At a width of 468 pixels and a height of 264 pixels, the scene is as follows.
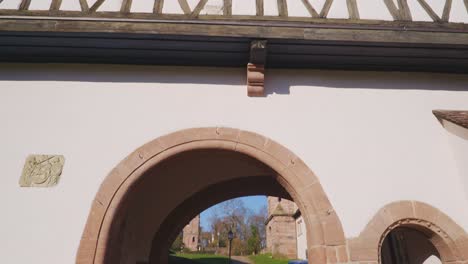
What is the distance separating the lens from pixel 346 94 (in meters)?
4.14

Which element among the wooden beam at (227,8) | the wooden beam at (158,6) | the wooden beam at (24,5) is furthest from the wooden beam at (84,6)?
Answer: the wooden beam at (227,8)

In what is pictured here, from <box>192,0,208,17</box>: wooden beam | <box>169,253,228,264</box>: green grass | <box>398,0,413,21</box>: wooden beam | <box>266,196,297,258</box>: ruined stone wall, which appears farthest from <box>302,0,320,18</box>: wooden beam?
<box>266,196,297,258</box>: ruined stone wall

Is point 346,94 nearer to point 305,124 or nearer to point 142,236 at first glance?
point 305,124

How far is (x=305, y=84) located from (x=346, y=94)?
1.66 feet

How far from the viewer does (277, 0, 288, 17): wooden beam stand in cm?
400

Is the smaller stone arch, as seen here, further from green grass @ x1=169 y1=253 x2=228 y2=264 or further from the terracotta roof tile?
green grass @ x1=169 y1=253 x2=228 y2=264

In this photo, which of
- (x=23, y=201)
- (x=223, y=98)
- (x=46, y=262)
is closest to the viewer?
(x=46, y=262)

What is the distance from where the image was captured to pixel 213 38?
381 cm

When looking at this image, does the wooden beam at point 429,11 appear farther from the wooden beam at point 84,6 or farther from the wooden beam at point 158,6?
the wooden beam at point 84,6

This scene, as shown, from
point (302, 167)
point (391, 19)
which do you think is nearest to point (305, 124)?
point (302, 167)

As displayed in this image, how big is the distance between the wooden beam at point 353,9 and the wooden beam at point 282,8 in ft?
2.49

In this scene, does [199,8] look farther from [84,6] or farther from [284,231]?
[284,231]

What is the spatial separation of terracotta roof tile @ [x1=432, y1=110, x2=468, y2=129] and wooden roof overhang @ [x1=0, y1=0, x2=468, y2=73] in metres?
0.66

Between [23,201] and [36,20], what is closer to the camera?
[23,201]
